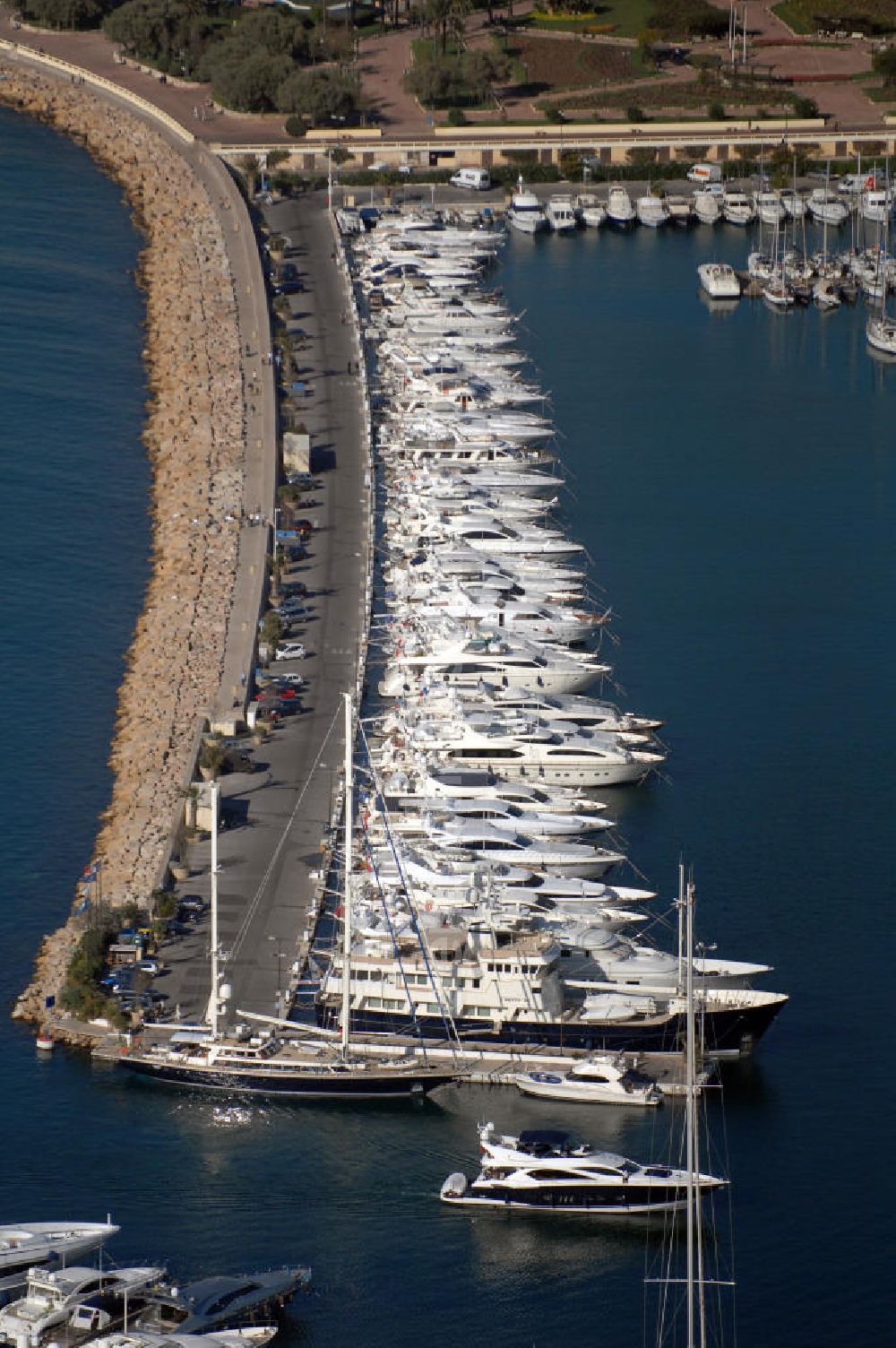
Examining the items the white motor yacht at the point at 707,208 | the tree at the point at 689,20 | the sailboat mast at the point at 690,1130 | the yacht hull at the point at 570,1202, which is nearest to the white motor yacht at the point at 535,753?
the yacht hull at the point at 570,1202

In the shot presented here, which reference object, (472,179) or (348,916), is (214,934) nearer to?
(348,916)

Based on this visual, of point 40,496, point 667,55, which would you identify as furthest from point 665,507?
point 667,55

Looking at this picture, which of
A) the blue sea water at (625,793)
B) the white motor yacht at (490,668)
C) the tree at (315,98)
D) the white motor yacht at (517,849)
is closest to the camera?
the blue sea water at (625,793)

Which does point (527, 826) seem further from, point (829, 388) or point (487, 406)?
point (829, 388)

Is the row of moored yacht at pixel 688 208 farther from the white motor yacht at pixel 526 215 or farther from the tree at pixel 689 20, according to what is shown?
the tree at pixel 689 20

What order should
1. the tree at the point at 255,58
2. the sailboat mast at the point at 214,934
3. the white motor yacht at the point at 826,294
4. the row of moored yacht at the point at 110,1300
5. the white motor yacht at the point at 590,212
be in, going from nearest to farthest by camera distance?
the row of moored yacht at the point at 110,1300 → the sailboat mast at the point at 214,934 → the white motor yacht at the point at 826,294 → the white motor yacht at the point at 590,212 → the tree at the point at 255,58

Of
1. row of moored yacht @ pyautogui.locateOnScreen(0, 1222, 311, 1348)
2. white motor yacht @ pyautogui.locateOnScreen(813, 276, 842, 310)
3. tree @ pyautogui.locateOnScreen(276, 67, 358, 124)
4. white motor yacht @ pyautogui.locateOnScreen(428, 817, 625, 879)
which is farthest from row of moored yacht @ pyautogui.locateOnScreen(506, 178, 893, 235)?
row of moored yacht @ pyautogui.locateOnScreen(0, 1222, 311, 1348)

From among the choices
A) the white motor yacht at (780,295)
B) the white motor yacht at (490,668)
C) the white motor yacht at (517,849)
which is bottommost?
the white motor yacht at (517,849)

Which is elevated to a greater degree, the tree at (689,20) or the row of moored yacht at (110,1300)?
the tree at (689,20)
